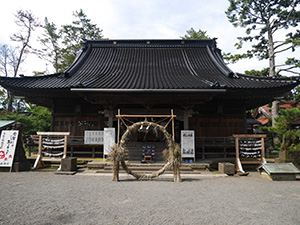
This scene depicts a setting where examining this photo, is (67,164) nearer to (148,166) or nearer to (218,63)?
(148,166)

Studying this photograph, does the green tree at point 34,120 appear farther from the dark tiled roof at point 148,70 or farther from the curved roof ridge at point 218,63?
the curved roof ridge at point 218,63

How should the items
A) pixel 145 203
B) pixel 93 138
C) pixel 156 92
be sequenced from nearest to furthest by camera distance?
pixel 145 203 < pixel 156 92 < pixel 93 138

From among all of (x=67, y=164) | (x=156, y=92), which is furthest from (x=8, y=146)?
(x=156, y=92)

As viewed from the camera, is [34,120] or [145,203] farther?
[34,120]

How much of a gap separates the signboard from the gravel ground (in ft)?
8.54

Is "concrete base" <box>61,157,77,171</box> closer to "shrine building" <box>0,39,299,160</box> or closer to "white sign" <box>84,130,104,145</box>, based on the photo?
"white sign" <box>84,130,104,145</box>

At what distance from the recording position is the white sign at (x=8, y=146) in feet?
25.6

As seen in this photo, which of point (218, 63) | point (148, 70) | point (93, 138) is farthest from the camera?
point (218, 63)

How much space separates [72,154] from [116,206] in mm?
7100

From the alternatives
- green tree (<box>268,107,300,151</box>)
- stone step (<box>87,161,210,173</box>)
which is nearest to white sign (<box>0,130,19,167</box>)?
stone step (<box>87,161,210,173</box>)

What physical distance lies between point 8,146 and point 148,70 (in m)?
8.73

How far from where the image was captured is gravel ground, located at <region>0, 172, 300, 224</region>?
3.36 meters

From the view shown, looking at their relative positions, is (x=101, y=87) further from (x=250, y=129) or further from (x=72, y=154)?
(x=250, y=129)

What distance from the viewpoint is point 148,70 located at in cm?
1232
